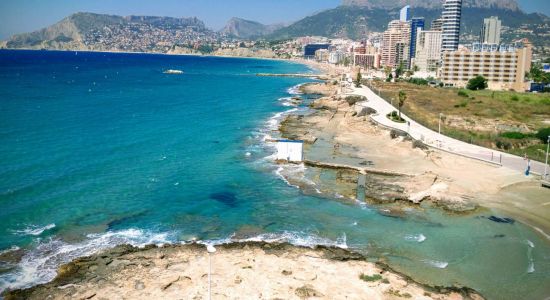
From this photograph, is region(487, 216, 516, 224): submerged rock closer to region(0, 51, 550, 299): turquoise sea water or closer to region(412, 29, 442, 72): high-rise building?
region(0, 51, 550, 299): turquoise sea water

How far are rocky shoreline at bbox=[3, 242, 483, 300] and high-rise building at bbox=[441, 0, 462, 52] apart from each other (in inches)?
7186

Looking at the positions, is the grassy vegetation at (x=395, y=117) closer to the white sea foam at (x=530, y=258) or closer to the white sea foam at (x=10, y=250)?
the white sea foam at (x=530, y=258)

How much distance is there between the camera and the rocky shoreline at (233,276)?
20609 mm

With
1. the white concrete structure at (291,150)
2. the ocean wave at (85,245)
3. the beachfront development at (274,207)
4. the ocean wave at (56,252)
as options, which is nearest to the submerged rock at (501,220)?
the beachfront development at (274,207)

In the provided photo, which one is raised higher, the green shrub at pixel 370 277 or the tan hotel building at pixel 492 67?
the tan hotel building at pixel 492 67

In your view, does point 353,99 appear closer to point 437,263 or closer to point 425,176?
point 425,176

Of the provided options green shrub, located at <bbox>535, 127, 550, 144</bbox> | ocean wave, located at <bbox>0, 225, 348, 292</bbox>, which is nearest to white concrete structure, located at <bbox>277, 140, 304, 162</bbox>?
ocean wave, located at <bbox>0, 225, 348, 292</bbox>

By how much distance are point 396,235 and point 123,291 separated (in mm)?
16164

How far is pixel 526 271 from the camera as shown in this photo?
23922 mm

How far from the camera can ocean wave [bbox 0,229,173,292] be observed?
22.3 m

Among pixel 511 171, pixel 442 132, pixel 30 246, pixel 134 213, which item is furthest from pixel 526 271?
pixel 442 132

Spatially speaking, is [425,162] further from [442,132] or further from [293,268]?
[293,268]

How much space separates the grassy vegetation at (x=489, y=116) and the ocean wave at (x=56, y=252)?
120 ft

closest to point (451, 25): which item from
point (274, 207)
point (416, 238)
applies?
point (274, 207)
